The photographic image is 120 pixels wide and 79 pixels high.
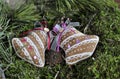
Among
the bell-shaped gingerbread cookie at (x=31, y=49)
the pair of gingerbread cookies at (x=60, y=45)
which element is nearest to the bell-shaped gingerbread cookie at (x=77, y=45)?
the pair of gingerbread cookies at (x=60, y=45)

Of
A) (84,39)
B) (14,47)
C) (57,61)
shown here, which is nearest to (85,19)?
(84,39)

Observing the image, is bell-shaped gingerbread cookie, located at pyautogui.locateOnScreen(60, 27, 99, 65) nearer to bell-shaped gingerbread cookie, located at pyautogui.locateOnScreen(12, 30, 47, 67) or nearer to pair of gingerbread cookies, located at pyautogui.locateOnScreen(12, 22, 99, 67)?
pair of gingerbread cookies, located at pyautogui.locateOnScreen(12, 22, 99, 67)

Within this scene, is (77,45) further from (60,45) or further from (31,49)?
(31,49)

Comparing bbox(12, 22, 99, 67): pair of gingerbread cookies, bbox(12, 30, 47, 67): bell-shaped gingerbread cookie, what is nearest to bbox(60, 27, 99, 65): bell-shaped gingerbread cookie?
bbox(12, 22, 99, 67): pair of gingerbread cookies

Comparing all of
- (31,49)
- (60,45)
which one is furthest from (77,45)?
(31,49)
